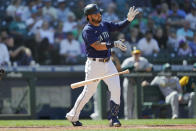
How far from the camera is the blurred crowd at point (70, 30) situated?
543 inches

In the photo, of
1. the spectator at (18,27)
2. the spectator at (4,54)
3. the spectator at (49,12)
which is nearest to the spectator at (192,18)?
the spectator at (49,12)

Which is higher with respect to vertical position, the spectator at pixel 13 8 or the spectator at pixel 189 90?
the spectator at pixel 13 8

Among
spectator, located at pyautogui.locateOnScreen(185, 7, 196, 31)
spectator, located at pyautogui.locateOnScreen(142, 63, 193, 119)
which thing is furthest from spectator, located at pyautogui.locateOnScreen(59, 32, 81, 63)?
spectator, located at pyautogui.locateOnScreen(185, 7, 196, 31)

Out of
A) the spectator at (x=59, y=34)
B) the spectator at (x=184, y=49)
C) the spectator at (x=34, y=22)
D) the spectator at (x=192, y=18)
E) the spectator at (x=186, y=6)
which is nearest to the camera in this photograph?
the spectator at (x=34, y=22)

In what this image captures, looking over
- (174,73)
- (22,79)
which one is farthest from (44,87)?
(174,73)

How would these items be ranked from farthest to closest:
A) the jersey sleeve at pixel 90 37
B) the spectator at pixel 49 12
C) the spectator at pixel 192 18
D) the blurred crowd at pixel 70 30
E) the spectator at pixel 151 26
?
the spectator at pixel 192 18, the spectator at pixel 151 26, the spectator at pixel 49 12, the blurred crowd at pixel 70 30, the jersey sleeve at pixel 90 37

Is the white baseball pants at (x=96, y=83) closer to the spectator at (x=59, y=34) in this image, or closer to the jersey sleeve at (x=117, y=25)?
the jersey sleeve at (x=117, y=25)

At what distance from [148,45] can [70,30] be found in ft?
6.91

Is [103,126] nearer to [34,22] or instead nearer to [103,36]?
[103,36]

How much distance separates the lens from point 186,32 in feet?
51.8

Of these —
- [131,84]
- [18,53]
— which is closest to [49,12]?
[18,53]

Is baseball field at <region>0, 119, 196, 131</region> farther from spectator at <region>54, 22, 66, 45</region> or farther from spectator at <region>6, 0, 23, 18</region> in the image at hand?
spectator at <region>6, 0, 23, 18</region>

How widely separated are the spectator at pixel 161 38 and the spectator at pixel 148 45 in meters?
0.67

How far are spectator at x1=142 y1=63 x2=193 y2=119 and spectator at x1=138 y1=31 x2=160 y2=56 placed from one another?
1.78 m
